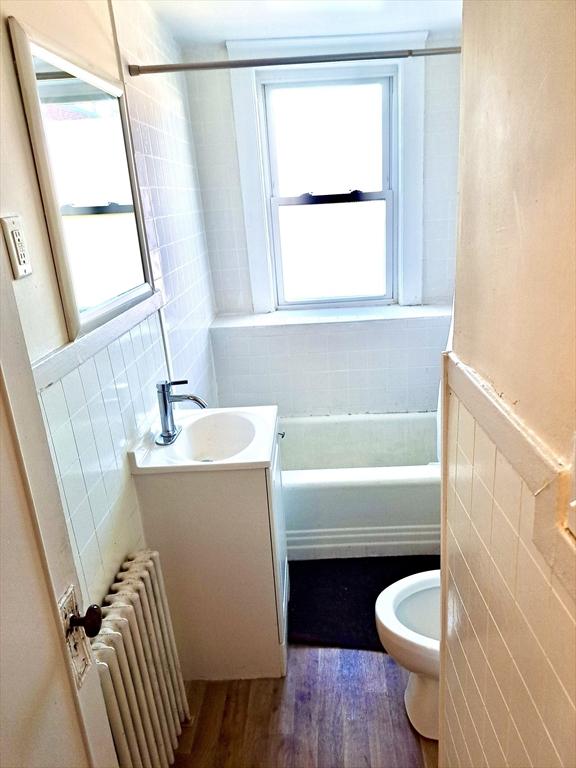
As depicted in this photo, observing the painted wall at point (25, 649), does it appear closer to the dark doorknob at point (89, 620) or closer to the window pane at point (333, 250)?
the dark doorknob at point (89, 620)

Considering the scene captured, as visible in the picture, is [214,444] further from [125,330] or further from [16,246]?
[16,246]

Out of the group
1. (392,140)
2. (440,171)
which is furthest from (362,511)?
(392,140)

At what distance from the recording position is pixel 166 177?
7.60ft

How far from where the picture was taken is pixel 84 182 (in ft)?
4.74

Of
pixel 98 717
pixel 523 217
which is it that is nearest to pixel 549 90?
pixel 523 217

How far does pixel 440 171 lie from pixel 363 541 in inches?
81.3

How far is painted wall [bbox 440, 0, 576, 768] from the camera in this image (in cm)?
57

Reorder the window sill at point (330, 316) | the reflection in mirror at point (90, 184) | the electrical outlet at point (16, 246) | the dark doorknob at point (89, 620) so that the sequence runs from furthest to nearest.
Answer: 1. the window sill at point (330, 316)
2. the reflection in mirror at point (90, 184)
3. the electrical outlet at point (16, 246)
4. the dark doorknob at point (89, 620)

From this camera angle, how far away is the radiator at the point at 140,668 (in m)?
1.24

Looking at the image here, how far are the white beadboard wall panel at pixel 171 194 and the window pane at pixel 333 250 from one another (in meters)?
0.54

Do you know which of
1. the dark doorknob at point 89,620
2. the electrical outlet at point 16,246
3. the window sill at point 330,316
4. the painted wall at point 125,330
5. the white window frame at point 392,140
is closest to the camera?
the dark doorknob at point 89,620

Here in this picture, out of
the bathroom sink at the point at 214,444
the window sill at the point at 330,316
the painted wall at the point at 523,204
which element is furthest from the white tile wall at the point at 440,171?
the painted wall at the point at 523,204

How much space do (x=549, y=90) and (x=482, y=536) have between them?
669mm

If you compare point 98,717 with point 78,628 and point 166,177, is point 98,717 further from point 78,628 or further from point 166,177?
point 166,177
